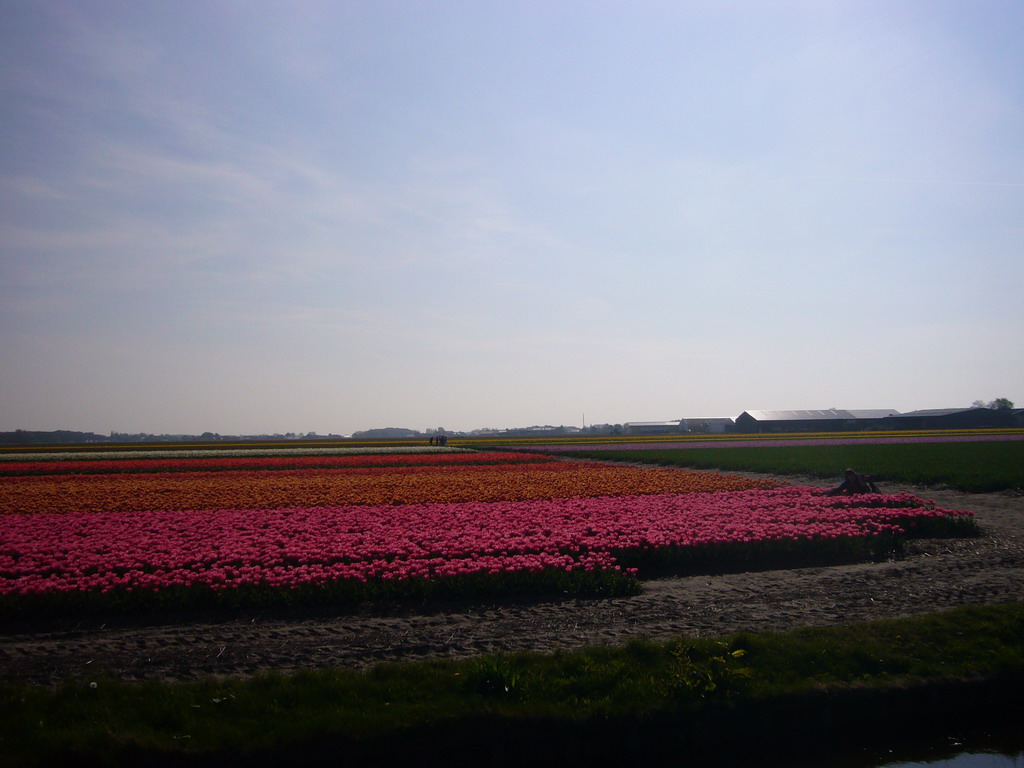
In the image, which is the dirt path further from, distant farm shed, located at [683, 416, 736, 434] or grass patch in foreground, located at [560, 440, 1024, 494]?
distant farm shed, located at [683, 416, 736, 434]

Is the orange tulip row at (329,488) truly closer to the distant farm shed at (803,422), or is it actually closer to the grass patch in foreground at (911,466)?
the grass patch in foreground at (911,466)

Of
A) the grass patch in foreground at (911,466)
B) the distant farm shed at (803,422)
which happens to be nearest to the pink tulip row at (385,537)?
the grass patch in foreground at (911,466)

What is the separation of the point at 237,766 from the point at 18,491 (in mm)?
23388

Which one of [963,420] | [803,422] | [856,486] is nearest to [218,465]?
[856,486]

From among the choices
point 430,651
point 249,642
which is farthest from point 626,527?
point 249,642

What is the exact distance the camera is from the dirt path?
25.6ft

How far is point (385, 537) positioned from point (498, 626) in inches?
194

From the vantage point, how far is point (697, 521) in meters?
15.0

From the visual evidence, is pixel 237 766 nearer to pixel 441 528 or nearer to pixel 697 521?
pixel 441 528

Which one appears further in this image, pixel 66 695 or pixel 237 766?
pixel 66 695

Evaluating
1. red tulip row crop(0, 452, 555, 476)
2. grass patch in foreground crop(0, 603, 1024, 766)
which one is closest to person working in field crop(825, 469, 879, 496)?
grass patch in foreground crop(0, 603, 1024, 766)

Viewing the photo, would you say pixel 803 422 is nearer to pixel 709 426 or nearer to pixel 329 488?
pixel 709 426

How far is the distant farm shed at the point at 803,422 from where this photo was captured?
344 feet

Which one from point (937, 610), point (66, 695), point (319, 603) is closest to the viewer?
point (66, 695)
